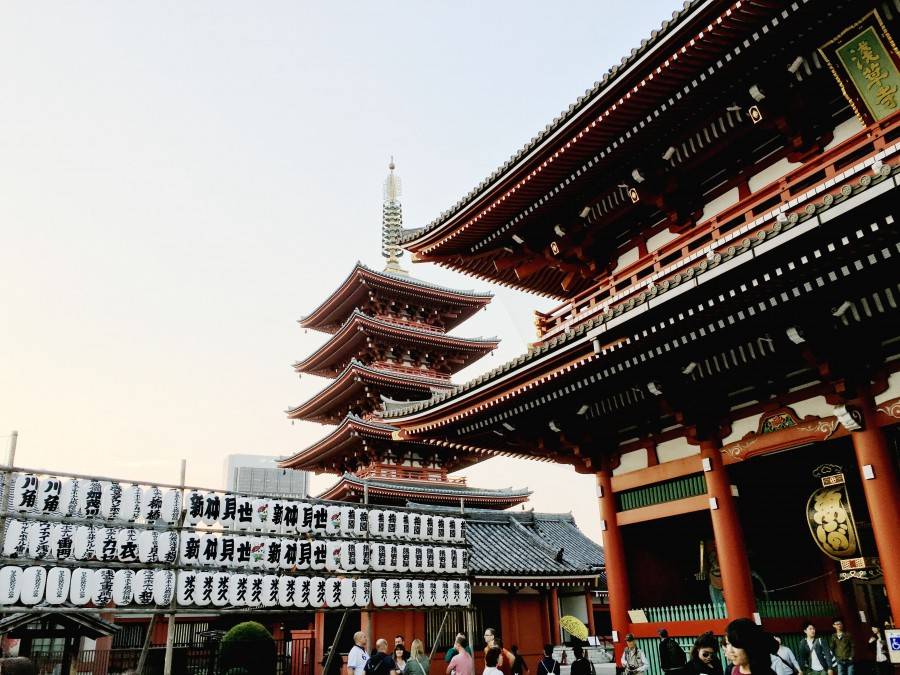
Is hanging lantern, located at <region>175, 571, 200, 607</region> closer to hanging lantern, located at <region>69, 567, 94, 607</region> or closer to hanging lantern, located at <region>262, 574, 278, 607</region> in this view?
hanging lantern, located at <region>262, 574, 278, 607</region>

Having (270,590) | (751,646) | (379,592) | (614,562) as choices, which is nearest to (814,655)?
(614,562)

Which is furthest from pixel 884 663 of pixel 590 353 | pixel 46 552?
pixel 46 552

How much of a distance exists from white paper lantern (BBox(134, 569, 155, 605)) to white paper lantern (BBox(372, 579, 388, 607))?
13.7 feet

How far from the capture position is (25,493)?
9.42 metres

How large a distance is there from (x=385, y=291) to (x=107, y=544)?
24.2m

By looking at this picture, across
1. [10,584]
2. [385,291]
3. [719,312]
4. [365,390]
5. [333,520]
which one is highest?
[385,291]

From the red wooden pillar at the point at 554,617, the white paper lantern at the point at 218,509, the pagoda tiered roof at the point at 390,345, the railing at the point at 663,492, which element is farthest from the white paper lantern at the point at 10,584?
the pagoda tiered roof at the point at 390,345

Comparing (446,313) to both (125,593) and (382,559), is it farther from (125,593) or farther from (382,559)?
(125,593)

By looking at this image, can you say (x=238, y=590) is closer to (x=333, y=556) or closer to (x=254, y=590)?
(x=254, y=590)

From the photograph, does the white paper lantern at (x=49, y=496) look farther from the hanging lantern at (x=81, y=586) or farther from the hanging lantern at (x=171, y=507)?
the hanging lantern at (x=171, y=507)

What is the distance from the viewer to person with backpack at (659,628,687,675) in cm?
1034

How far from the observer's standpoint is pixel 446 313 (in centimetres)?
3581

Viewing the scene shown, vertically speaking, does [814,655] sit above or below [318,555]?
below

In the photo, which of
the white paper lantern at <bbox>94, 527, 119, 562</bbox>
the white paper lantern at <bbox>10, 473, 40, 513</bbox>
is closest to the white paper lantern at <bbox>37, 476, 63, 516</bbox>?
the white paper lantern at <bbox>10, 473, 40, 513</bbox>
